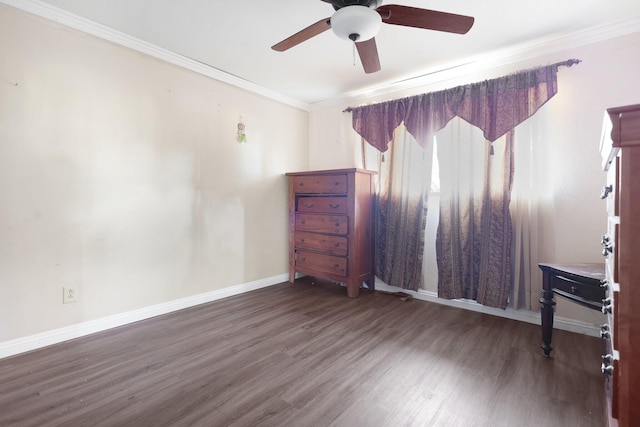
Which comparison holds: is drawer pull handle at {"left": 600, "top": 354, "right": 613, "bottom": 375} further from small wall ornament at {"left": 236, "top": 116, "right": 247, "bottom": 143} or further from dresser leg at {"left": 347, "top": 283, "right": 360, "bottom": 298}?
small wall ornament at {"left": 236, "top": 116, "right": 247, "bottom": 143}

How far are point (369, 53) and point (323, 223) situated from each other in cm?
169

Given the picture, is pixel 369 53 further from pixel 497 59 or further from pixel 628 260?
pixel 628 260

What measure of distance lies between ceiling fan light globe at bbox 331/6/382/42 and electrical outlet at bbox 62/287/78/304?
235 cm

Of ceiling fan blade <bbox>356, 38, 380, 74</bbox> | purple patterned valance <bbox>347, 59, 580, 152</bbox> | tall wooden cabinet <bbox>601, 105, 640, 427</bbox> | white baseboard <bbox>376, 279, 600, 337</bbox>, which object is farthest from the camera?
purple patterned valance <bbox>347, 59, 580, 152</bbox>

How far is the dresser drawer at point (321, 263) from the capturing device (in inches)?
115

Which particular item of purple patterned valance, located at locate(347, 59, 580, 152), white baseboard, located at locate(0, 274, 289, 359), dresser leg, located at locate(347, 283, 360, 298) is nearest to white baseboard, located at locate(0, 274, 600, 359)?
white baseboard, located at locate(0, 274, 289, 359)

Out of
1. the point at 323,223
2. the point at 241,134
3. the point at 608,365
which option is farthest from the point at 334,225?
the point at 608,365

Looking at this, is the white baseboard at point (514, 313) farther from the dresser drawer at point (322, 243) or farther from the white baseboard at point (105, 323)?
the white baseboard at point (105, 323)

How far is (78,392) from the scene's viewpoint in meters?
1.43

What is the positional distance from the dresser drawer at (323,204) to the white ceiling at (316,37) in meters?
1.23

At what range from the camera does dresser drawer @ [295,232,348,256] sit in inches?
115

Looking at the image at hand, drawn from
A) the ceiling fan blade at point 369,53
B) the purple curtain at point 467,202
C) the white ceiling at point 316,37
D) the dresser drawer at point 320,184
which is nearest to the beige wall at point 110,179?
the white ceiling at point 316,37

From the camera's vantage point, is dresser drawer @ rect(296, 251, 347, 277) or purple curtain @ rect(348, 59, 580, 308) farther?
dresser drawer @ rect(296, 251, 347, 277)

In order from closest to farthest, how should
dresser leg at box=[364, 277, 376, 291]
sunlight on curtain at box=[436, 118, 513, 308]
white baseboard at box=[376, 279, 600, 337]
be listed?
white baseboard at box=[376, 279, 600, 337]
sunlight on curtain at box=[436, 118, 513, 308]
dresser leg at box=[364, 277, 376, 291]
